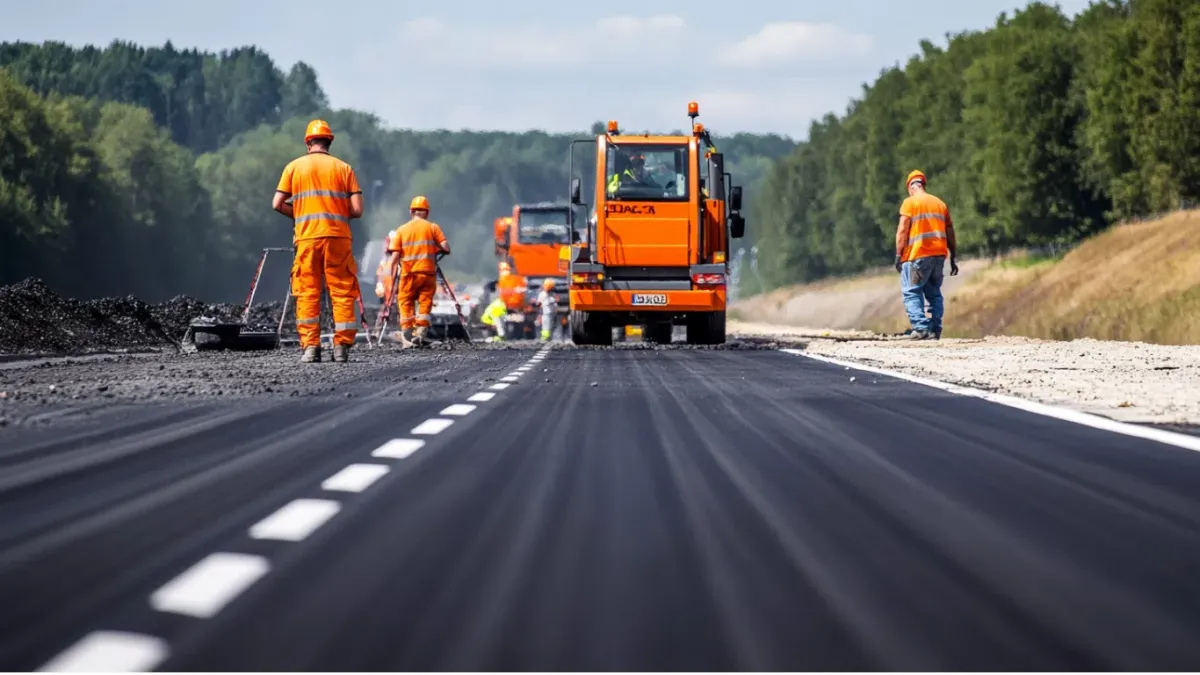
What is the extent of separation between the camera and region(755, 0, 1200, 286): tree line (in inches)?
2395

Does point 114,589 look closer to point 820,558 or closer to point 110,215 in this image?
point 820,558

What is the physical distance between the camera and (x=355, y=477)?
7.67 metres

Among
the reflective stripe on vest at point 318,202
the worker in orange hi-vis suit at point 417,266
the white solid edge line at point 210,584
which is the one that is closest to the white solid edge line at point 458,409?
the white solid edge line at point 210,584

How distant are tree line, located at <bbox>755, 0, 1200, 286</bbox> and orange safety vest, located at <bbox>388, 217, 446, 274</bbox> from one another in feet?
119

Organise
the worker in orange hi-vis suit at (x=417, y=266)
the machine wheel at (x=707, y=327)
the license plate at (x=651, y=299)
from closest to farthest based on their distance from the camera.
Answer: the worker in orange hi-vis suit at (x=417, y=266) → the license plate at (x=651, y=299) → the machine wheel at (x=707, y=327)

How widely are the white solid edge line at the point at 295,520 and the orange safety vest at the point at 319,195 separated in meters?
13.0

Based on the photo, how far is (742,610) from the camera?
15.6ft

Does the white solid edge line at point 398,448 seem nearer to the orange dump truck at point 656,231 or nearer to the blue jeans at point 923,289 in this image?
the blue jeans at point 923,289

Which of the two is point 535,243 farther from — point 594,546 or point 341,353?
point 594,546

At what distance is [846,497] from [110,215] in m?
99.0

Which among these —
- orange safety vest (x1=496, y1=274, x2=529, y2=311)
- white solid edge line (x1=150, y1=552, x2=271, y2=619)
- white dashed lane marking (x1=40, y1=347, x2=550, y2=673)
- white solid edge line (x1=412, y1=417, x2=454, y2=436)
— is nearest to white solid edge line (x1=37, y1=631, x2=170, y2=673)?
white dashed lane marking (x1=40, y1=347, x2=550, y2=673)

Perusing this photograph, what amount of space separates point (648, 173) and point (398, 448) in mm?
21446

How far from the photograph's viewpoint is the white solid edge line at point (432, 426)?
32.6 ft

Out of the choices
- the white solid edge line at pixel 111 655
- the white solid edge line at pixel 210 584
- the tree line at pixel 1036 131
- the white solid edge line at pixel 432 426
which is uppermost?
the tree line at pixel 1036 131
